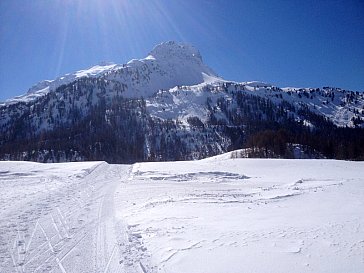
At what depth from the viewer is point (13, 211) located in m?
13.7

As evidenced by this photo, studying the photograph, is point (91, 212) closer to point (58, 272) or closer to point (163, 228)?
point (163, 228)

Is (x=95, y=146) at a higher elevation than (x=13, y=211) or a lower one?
higher

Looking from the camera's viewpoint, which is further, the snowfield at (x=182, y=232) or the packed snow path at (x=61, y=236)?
the snowfield at (x=182, y=232)

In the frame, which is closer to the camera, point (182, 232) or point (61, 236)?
point (61, 236)

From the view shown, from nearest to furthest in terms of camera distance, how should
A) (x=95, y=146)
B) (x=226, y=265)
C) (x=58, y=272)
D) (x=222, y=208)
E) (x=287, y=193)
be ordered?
(x=58, y=272) → (x=226, y=265) → (x=222, y=208) → (x=287, y=193) → (x=95, y=146)

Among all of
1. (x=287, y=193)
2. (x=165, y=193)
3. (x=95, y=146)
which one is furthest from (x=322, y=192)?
(x=95, y=146)

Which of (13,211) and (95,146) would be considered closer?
(13,211)

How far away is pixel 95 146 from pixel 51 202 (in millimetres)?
183863

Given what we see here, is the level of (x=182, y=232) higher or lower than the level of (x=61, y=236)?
lower

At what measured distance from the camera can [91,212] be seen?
14180mm

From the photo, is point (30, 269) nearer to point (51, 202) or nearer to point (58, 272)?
point (58, 272)

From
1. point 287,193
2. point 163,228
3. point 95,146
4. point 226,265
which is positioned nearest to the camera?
point 226,265

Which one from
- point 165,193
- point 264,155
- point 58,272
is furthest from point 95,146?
point 58,272

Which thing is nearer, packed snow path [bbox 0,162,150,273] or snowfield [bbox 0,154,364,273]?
packed snow path [bbox 0,162,150,273]
